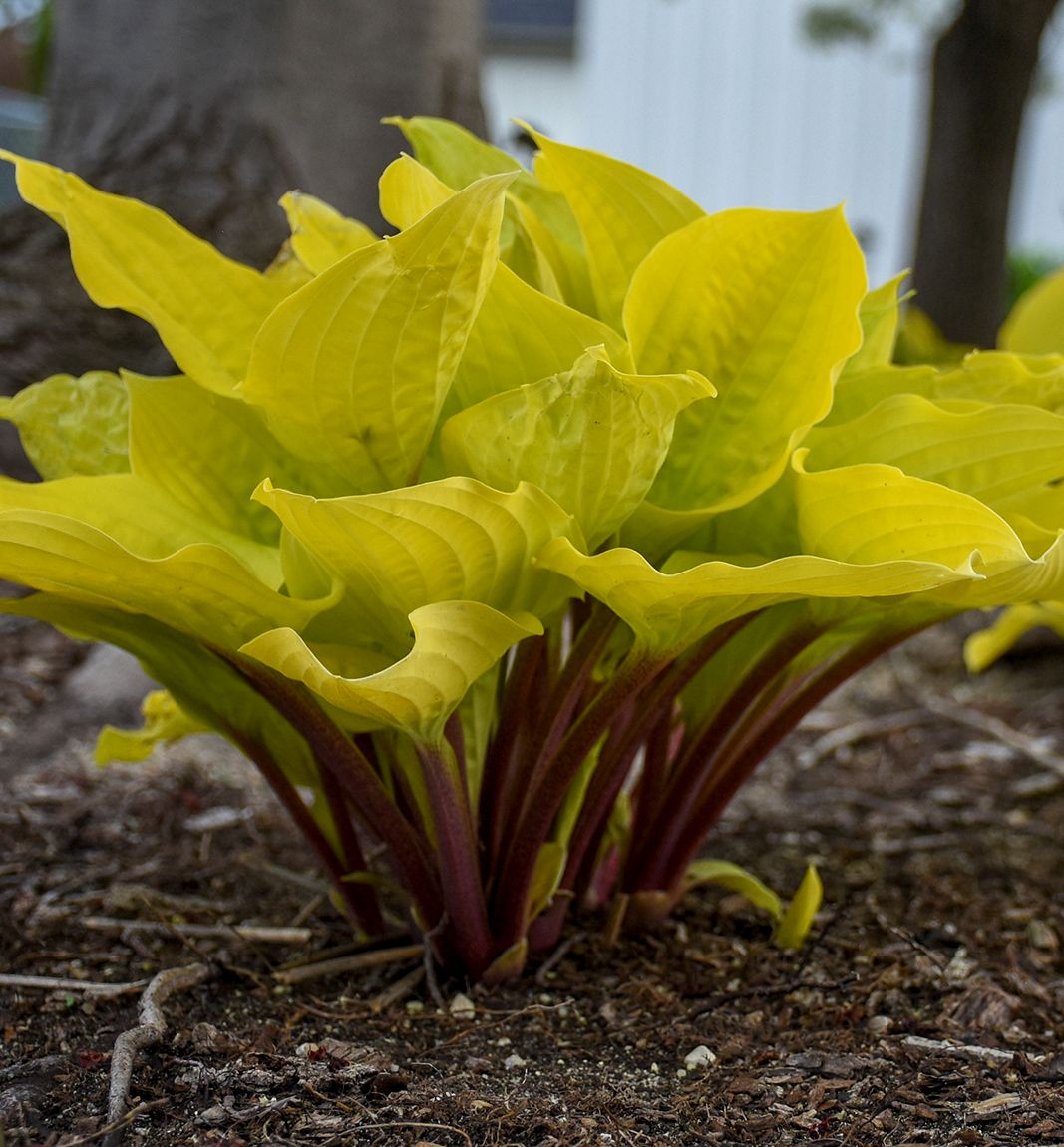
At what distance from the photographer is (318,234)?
932mm

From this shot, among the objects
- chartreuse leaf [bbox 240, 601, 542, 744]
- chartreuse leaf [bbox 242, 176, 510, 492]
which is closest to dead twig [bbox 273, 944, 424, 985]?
chartreuse leaf [bbox 240, 601, 542, 744]

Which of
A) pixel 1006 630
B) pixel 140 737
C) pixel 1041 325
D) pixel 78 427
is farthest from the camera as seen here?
pixel 1041 325

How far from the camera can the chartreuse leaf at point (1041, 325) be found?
1.78 metres

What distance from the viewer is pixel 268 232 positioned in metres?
1.92

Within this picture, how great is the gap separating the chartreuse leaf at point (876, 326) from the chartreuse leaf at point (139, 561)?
0.47m

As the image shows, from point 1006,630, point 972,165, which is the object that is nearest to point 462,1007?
point 1006,630

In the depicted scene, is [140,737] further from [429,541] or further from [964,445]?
[964,445]

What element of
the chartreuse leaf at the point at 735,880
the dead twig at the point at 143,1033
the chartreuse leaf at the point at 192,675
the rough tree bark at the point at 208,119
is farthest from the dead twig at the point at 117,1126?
the rough tree bark at the point at 208,119

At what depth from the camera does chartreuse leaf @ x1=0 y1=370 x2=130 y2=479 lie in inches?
38.0

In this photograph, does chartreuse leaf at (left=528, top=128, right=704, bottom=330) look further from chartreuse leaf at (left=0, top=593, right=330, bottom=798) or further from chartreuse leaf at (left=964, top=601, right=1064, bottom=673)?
chartreuse leaf at (left=964, top=601, right=1064, bottom=673)

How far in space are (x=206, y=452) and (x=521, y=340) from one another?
0.28 m

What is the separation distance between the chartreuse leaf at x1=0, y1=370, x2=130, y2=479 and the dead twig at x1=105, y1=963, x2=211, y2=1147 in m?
0.42

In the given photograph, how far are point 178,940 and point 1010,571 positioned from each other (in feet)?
2.66

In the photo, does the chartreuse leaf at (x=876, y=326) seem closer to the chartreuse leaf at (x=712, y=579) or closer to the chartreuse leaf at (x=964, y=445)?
the chartreuse leaf at (x=964, y=445)
